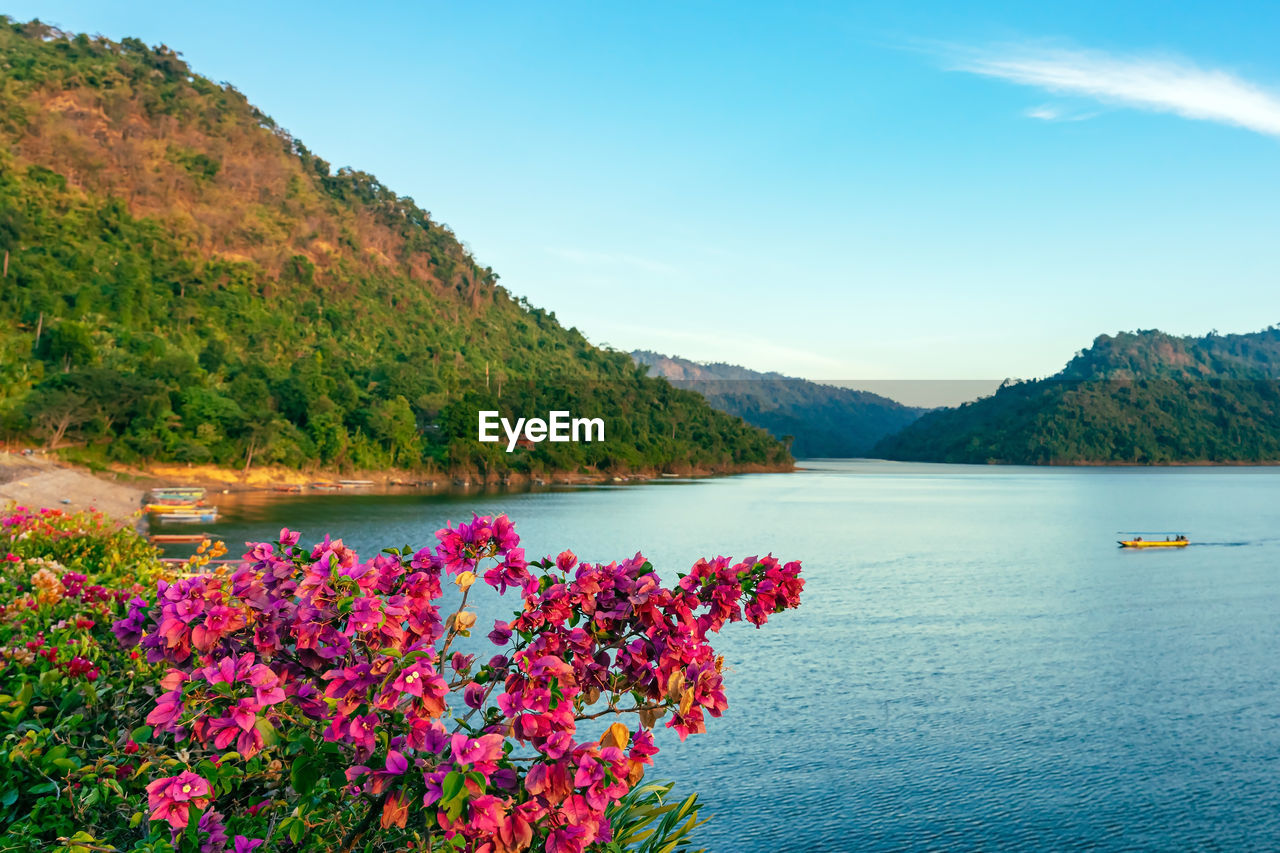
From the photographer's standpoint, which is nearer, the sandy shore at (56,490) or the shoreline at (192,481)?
the sandy shore at (56,490)

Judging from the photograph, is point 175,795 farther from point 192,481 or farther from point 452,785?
point 192,481

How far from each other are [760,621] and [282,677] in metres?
1.60

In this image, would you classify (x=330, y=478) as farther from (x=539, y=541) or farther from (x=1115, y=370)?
(x=1115, y=370)

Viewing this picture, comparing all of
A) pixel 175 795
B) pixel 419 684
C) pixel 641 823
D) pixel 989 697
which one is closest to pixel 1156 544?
pixel 989 697

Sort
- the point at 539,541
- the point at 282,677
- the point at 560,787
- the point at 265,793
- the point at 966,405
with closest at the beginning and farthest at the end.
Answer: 1. the point at 560,787
2. the point at 282,677
3. the point at 265,793
4. the point at 539,541
5. the point at 966,405

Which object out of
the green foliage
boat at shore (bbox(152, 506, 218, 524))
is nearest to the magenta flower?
the green foliage

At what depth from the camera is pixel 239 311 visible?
2835 inches

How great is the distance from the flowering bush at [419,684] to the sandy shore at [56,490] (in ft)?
77.3

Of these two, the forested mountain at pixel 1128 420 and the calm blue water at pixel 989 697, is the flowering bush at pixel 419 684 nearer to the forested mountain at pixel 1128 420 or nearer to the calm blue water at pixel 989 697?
the calm blue water at pixel 989 697

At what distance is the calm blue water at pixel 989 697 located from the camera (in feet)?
29.5

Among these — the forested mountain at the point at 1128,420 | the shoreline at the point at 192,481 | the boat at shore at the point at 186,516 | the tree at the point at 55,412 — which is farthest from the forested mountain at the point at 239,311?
the forested mountain at the point at 1128,420

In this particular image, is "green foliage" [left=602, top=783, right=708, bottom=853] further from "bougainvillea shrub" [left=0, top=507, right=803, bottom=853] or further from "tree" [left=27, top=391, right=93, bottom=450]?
"tree" [left=27, top=391, right=93, bottom=450]

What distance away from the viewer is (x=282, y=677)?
9.09ft

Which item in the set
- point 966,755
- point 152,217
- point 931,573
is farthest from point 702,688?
point 152,217
